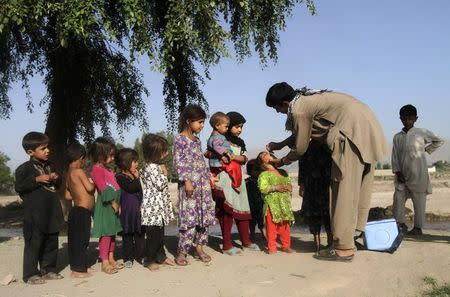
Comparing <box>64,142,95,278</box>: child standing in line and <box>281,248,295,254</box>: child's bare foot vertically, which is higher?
<box>64,142,95,278</box>: child standing in line

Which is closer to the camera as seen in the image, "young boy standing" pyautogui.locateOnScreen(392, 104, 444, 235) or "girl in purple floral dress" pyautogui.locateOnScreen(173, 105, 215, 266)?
"girl in purple floral dress" pyautogui.locateOnScreen(173, 105, 215, 266)

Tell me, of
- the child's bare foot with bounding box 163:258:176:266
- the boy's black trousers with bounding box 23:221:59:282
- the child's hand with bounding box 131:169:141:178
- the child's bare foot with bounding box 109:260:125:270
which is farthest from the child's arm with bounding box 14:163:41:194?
the child's bare foot with bounding box 163:258:176:266

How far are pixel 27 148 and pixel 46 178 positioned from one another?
0.36m

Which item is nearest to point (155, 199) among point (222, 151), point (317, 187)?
point (222, 151)

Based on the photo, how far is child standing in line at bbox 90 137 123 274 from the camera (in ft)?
17.0

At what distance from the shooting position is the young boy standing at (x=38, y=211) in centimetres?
477

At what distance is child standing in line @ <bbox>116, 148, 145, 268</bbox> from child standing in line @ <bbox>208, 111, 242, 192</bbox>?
2.95ft

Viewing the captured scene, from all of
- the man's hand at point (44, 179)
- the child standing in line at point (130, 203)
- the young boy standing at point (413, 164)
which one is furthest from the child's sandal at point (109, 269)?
the young boy standing at point (413, 164)

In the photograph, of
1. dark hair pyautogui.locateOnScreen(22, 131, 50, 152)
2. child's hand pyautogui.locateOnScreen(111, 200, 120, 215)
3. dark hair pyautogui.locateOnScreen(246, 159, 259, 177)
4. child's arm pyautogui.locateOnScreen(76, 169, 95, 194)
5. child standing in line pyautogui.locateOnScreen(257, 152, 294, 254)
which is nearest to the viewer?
dark hair pyautogui.locateOnScreen(22, 131, 50, 152)

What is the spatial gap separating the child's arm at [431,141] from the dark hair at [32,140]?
5.36 meters

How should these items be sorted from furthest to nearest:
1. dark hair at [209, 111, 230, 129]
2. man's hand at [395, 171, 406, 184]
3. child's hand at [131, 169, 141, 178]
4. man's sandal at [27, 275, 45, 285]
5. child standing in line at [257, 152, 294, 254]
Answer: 1. man's hand at [395, 171, 406, 184]
2. child standing in line at [257, 152, 294, 254]
3. dark hair at [209, 111, 230, 129]
4. child's hand at [131, 169, 141, 178]
5. man's sandal at [27, 275, 45, 285]

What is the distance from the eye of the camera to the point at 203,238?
18.2ft

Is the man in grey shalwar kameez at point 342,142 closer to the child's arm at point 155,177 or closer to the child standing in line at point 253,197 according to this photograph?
the child's arm at point 155,177

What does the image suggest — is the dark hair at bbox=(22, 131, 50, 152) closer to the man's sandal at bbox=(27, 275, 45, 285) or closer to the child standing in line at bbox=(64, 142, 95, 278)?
the child standing in line at bbox=(64, 142, 95, 278)
